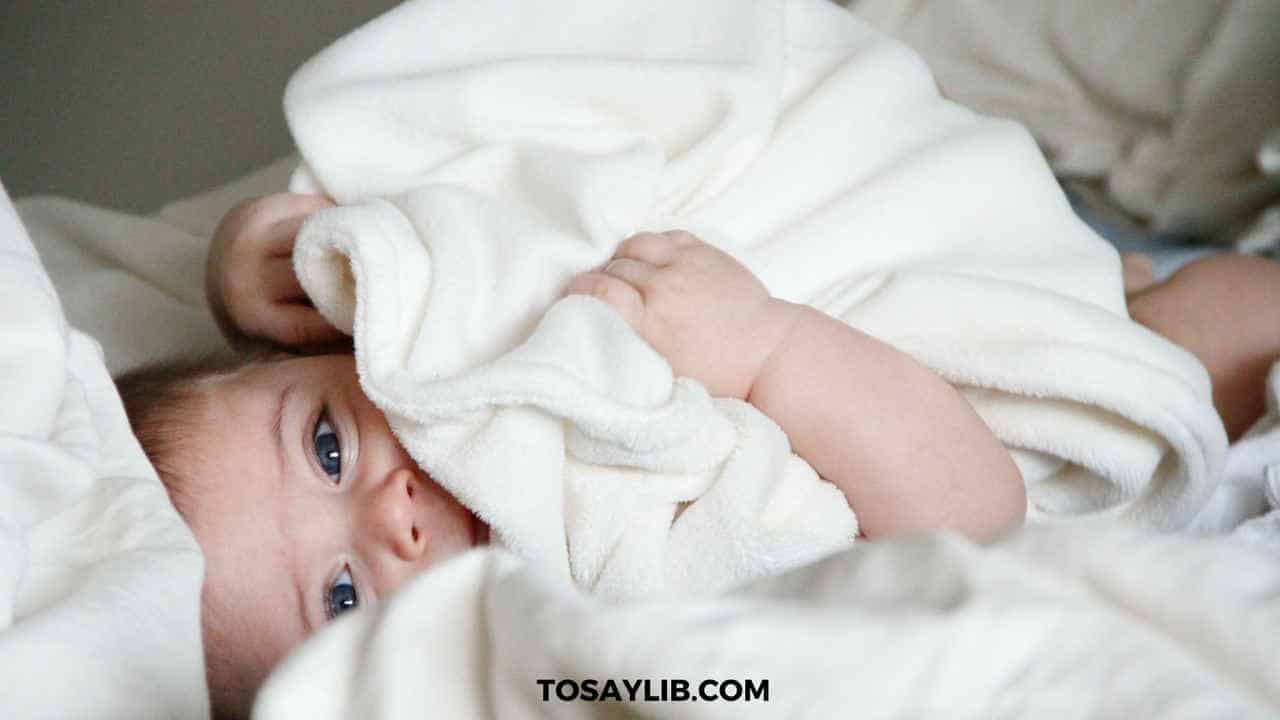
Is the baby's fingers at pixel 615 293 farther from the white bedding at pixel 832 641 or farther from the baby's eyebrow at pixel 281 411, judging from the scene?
the white bedding at pixel 832 641

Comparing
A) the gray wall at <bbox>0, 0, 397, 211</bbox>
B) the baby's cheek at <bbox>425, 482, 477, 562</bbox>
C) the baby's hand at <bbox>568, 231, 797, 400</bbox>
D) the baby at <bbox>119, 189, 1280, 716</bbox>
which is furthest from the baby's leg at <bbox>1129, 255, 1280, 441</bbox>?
the gray wall at <bbox>0, 0, 397, 211</bbox>

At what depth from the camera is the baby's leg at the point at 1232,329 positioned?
2.85 ft

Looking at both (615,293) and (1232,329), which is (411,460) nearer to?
(615,293)

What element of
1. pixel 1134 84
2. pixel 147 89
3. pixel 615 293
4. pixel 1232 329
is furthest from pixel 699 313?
pixel 147 89

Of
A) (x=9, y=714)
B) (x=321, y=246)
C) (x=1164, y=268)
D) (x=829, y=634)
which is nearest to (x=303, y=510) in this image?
(x=321, y=246)

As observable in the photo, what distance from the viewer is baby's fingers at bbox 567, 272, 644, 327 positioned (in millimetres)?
653

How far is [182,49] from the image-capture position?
1507 millimetres

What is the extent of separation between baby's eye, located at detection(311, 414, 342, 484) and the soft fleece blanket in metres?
0.08

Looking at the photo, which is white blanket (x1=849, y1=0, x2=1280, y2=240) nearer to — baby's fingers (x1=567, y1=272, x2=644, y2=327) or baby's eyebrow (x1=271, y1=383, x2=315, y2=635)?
baby's fingers (x1=567, y1=272, x2=644, y2=327)

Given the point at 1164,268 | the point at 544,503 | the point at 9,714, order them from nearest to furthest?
the point at 9,714 → the point at 544,503 → the point at 1164,268

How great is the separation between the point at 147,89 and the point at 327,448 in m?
1.04

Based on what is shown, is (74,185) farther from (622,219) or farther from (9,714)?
(9,714)

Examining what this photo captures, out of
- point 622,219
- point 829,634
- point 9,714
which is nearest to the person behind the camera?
point 829,634

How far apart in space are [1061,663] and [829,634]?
0.20 ft
